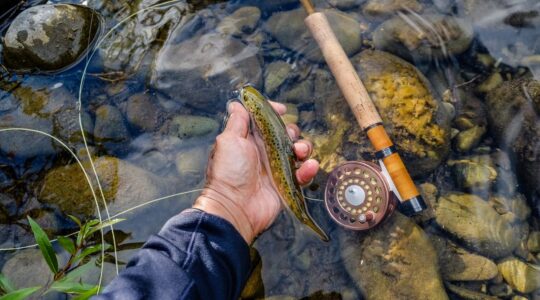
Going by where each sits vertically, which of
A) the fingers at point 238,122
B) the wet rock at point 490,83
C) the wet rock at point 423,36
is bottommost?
the wet rock at point 490,83

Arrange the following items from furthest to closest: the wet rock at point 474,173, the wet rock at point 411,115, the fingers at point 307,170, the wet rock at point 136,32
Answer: the wet rock at point 136,32 → the wet rock at point 474,173 → the wet rock at point 411,115 → the fingers at point 307,170

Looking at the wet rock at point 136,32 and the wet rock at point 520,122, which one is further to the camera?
the wet rock at point 136,32

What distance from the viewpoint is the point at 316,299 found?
3559mm

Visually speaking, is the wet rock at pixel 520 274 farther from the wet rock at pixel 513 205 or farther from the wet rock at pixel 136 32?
the wet rock at pixel 136 32

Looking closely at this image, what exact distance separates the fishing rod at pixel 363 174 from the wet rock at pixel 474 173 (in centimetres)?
75

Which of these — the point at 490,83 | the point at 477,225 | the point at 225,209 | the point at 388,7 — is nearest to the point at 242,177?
the point at 225,209

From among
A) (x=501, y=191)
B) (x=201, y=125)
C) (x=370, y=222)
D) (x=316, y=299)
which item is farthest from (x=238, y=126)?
(x=501, y=191)

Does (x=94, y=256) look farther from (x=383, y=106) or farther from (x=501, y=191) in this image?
(x=501, y=191)

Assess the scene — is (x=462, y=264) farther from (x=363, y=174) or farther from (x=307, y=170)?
(x=307, y=170)

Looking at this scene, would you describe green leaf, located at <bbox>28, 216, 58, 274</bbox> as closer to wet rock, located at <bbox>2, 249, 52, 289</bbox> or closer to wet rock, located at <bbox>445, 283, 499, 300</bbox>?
wet rock, located at <bbox>2, 249, 52, 289</bbox>

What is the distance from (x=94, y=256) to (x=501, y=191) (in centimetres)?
369

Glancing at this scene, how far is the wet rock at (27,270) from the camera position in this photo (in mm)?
3461

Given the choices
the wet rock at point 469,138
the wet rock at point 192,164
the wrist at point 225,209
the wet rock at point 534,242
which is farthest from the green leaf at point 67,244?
the wet rock at point 534,242

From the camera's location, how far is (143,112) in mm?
4203
